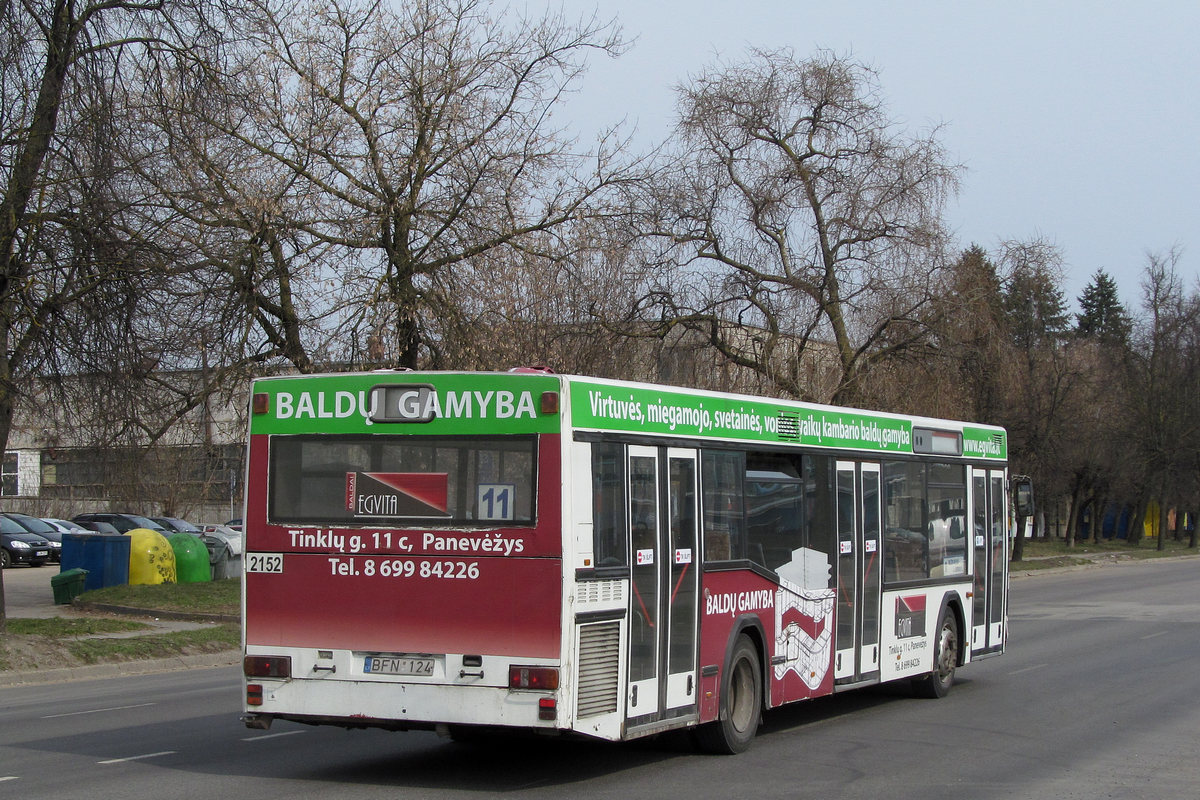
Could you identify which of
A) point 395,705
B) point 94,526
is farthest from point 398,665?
point 94,526

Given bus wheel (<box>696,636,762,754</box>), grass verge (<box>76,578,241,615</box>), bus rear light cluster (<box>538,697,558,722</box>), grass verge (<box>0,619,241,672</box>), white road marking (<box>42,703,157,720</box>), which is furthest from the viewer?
grass verge (<box>76,578,241,615</box>)

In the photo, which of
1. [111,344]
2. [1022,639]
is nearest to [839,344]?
[1022,639]

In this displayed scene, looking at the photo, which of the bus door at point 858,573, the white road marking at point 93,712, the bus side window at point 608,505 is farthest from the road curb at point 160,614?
the bus side window at point 608,505

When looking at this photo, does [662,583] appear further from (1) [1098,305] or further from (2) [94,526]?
(1) [1098,305]

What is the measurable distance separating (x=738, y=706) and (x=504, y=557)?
305cm

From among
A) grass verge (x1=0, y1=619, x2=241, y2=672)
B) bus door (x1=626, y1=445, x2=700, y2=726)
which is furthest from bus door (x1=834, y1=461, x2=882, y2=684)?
grass verge (x1=0, y1=619, x2=241, y2=672)

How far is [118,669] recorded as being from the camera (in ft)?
57.6

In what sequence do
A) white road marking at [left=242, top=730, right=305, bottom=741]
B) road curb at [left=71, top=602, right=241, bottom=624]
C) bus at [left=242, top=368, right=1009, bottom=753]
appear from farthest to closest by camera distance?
1. road curb at [left=71, top=602, right=241, bottom=624]
2. white road marking at [left=242, top=730, right=305, bottom=741]
3. bus at [left=242, top=368, right=1009, bottom=753]

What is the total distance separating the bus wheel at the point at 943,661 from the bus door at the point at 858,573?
69.0 inches

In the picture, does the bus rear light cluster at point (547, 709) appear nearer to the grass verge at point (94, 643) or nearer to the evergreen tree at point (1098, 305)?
the grass verge at point (94, 643)

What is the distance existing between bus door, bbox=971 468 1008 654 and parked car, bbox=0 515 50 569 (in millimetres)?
36141

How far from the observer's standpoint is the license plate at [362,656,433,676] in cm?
861

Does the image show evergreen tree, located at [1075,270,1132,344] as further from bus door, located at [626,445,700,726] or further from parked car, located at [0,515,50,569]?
bus door, located at [626,445,700,726]

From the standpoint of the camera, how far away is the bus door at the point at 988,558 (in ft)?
50.5
